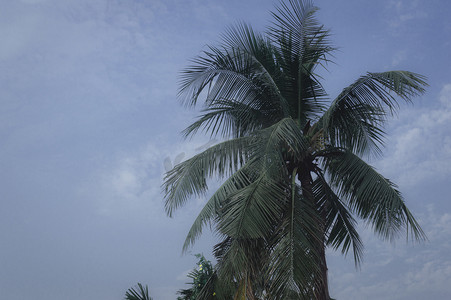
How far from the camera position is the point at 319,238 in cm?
1153

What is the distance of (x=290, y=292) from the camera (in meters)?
10.7

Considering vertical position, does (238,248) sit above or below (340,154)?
below

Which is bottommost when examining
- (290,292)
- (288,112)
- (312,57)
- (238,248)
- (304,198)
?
(290,292)

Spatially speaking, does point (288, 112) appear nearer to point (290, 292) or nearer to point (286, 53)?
point (286, 53)

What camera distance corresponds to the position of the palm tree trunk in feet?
37.2

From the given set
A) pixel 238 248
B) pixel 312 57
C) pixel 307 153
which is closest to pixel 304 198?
pixel 307 153

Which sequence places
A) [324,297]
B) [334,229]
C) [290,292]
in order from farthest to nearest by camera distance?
1. [334,229]
2. [324,297]
3. [290,292]

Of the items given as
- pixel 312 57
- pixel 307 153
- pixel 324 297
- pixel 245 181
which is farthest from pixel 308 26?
pixel 324 297

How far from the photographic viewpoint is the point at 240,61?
13211 millimetres

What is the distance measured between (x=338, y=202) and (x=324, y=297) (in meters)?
2.51

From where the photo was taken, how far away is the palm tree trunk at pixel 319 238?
11.3 meters

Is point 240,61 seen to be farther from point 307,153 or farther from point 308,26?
point 307,153

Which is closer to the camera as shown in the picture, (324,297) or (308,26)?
(324,297)

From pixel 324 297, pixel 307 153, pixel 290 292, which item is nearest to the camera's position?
pixel 290 292
